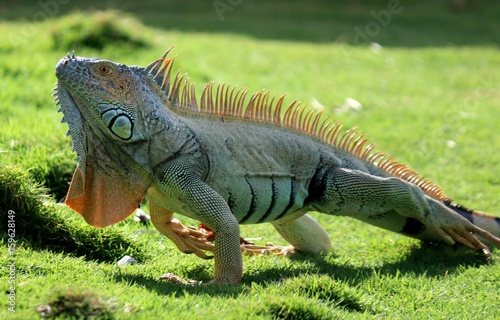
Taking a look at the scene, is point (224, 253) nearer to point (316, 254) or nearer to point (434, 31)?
point (316, 254)

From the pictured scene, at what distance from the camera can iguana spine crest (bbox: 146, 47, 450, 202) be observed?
583 centimetres

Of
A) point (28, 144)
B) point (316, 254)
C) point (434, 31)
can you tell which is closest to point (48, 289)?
point (316, 254)

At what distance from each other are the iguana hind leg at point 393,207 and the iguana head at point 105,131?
153cm

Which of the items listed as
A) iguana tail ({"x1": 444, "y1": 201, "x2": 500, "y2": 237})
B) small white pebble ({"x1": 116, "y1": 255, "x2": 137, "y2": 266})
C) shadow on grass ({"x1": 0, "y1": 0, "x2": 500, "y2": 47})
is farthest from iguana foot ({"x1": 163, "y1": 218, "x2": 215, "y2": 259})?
shadow on grass ({"x1": 0, "y1": 0, "x2": 500, "y2": 47})

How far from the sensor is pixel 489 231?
6.91 metres

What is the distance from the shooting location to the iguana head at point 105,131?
5352 mm

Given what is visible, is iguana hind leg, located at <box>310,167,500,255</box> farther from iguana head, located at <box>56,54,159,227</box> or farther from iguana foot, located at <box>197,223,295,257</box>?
iguana head, located at <box>56,54,159,227</box>

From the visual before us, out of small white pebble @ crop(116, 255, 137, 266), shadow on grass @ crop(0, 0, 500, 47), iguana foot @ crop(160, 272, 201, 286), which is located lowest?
small white pebble @ crop(116, 255, 137, 266)

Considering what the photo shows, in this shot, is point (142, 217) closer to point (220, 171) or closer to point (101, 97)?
point (220, 171)

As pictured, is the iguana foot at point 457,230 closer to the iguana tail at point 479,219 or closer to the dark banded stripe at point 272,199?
the iguana tail at point 479,219

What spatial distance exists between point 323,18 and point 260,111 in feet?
49.2

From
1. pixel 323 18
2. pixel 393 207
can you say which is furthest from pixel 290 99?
pixel 323 18

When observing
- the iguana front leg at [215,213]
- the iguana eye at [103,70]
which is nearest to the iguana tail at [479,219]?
the iguana front leg at [215,213]

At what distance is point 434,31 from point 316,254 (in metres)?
14.1
